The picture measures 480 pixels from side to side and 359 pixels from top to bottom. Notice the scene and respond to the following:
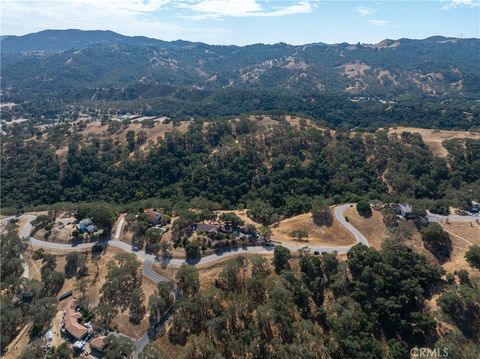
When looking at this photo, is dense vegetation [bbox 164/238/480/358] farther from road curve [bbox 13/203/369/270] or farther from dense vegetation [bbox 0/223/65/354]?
dense vegetation [bbox 0/223/65/354]

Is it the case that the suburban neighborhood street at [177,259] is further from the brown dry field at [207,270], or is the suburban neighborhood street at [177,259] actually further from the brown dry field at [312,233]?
the brown dry field at [312,233]

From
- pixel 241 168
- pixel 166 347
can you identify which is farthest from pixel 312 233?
pixel 241 168

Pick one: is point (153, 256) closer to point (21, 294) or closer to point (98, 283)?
point (98, 283)

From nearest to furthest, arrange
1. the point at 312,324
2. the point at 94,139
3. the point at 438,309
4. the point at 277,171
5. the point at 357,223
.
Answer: the point at 312,324 < the point at 438,309 < the point at 357,223 < the point at 277,171 < the point at 94,139

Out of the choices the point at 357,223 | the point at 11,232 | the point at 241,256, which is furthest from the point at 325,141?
the point at 11,232

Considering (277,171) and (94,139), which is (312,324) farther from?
(94,139)

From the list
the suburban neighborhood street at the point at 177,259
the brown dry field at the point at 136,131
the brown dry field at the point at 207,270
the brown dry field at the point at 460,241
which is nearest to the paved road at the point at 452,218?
the suburban neighborhood street at the point at 177,259
